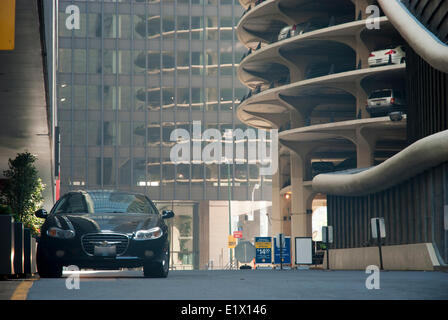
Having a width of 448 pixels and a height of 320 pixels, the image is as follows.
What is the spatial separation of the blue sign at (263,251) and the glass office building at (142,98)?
102ft

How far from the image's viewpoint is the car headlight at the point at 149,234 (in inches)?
596

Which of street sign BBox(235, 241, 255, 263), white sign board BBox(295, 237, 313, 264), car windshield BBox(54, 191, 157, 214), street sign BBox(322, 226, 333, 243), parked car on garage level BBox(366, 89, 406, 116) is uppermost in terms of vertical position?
parked car on garage level BBox(366, 89, 406, 116)

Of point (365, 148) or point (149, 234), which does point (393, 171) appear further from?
point (365, 148)

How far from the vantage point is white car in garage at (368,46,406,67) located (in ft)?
154

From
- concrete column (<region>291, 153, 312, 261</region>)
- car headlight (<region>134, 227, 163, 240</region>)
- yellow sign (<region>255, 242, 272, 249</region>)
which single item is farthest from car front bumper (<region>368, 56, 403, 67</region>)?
car headlight (<region>134, 227, 163, 240</region>)

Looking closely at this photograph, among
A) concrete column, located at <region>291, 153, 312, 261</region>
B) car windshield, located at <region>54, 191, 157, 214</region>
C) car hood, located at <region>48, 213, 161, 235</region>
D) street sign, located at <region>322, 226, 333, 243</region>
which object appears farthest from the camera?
concrete column, located at <region>291, 153, 312, 261</region>

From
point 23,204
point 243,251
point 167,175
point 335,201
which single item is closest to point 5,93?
point 23,204

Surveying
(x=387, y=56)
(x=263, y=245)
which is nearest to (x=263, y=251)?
(x=263, y=245)

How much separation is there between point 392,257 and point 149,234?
52.3 feet

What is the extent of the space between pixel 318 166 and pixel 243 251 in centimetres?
795

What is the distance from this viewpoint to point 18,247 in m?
15.4

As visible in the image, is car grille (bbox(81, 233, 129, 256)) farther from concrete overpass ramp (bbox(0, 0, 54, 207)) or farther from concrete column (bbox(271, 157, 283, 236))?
concrete column (bbox(271, 157, 283, 236))

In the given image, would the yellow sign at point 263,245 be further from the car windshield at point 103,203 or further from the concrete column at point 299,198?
the car windshield at point 103,203

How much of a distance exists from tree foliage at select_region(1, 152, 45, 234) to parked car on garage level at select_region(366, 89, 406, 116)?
2312cm
